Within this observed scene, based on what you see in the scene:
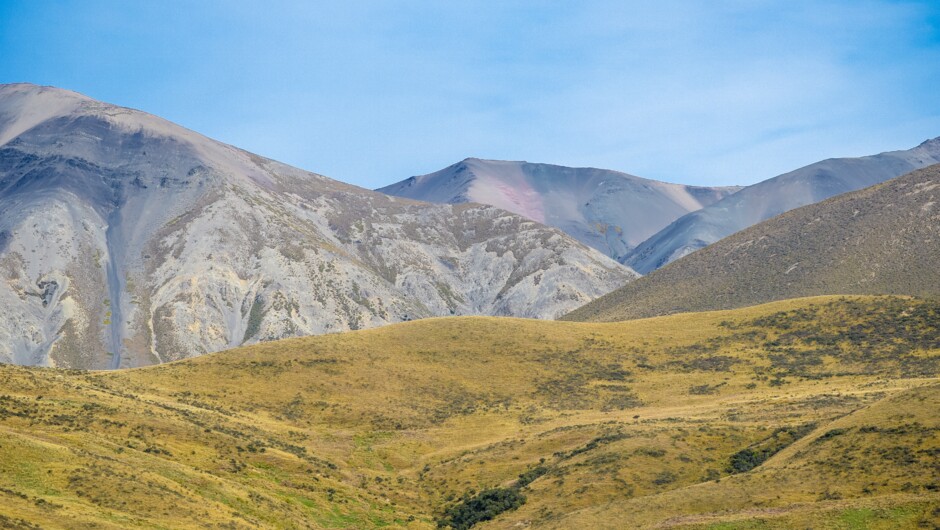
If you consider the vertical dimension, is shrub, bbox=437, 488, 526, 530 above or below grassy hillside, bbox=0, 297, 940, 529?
below

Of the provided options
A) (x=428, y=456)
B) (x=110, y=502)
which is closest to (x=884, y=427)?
(x=428, y=456)

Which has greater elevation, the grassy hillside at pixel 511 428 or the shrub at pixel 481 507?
the grassy hillside at pixel 511 428

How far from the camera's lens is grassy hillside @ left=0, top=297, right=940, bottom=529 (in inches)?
2168

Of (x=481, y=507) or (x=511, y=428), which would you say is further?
(x=511, y=428)

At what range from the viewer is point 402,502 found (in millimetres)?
75375

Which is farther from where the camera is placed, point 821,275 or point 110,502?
point 821,275

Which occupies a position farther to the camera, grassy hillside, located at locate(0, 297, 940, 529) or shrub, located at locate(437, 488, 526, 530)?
shrub, located at locate(437, 488, 526, 530)

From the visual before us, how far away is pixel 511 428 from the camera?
97938mm

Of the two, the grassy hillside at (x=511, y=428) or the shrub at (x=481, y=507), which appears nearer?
the grassy hillside at (x=511, y=428)

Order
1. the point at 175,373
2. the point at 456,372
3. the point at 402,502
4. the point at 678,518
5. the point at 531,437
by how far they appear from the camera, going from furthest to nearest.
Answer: the point at 456,372
the point at 175,373
the point at 531,437
the point at 402,502
the point at 678,518

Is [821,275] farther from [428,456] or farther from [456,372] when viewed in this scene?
[428,456]

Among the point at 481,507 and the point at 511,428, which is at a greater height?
the point at 511,428

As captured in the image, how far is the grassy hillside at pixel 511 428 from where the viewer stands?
55062 mm

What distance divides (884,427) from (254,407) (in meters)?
66.9
